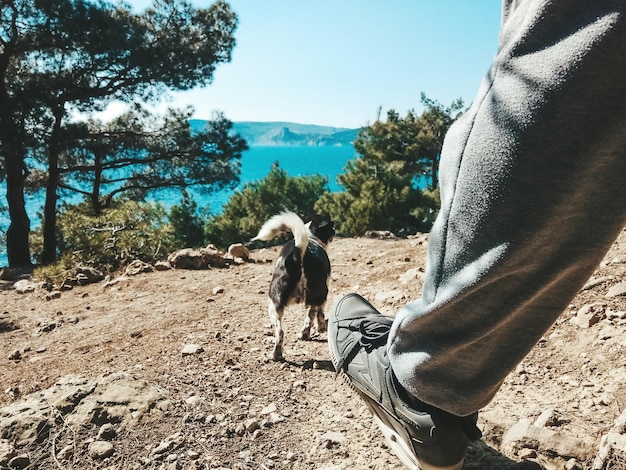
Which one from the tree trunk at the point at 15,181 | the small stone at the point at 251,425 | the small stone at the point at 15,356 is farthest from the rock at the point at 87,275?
the small stone at the point at 251,425

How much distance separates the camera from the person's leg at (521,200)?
2.56ft

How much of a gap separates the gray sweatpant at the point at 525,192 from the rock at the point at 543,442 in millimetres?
859

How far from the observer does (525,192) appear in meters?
0.86

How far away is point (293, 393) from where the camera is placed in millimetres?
2670

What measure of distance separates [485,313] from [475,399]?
0.85 feet

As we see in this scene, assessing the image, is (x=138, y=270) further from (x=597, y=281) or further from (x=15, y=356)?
(x=597, y=281)

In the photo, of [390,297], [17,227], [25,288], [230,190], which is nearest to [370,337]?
[390,297]

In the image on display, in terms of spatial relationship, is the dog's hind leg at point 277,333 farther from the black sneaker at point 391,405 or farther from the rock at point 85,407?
the black sneaker at point 391,405

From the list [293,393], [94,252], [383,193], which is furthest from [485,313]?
[383,193]

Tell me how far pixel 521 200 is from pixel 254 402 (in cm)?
205

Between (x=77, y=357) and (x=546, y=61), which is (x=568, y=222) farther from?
(x=77, y=357)

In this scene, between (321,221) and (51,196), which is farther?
(51,196)

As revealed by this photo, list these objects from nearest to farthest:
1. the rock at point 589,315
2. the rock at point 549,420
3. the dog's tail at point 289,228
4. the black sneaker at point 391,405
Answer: the black sneaker at point 391,405 → the rock at point 549,420 → the rock at point 589,315 → the dog's tail at point 289,228

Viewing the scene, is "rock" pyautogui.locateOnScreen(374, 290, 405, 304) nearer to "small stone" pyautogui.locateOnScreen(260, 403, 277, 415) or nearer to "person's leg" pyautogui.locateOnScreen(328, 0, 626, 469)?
"small stone" pyautogui.locateOnScreen(260, 403, 277, 415)
